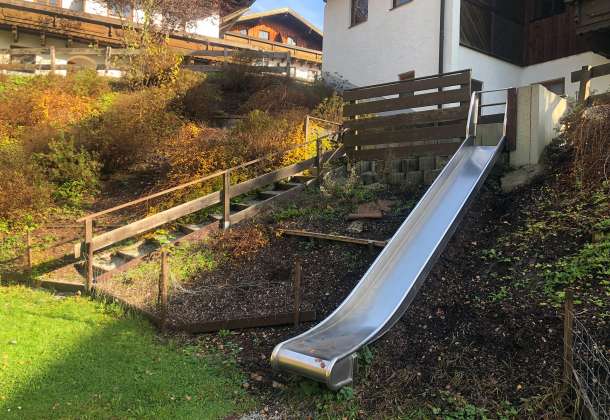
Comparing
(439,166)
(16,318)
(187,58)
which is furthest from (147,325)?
(187,58)

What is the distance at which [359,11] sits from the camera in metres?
16.8

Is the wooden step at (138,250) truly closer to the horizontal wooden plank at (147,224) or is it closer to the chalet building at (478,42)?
the horizontal wooden plank at (147,224)

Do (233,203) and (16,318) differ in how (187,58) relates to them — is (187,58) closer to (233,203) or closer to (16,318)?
(233,203)

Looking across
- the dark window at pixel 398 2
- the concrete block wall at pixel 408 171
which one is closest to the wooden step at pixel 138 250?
the concrete block wall at pixel 408 171

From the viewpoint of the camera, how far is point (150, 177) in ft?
37.2

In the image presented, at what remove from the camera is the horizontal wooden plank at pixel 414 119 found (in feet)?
28.3

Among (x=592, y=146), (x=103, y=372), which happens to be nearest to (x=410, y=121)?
(x=592, y=146)

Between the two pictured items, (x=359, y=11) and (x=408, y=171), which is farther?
(x=359, y=11)

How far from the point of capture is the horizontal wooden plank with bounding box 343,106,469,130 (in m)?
8.62

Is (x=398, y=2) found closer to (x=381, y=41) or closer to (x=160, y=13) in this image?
(x=381, y=41)

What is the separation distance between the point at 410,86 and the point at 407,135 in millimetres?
895

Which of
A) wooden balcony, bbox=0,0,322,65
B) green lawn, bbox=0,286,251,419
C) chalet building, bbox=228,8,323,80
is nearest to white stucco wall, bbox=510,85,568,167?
green lawn, bbox=0,286,251,419

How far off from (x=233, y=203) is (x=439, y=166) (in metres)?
3.83

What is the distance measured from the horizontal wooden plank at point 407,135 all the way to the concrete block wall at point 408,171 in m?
0.41
